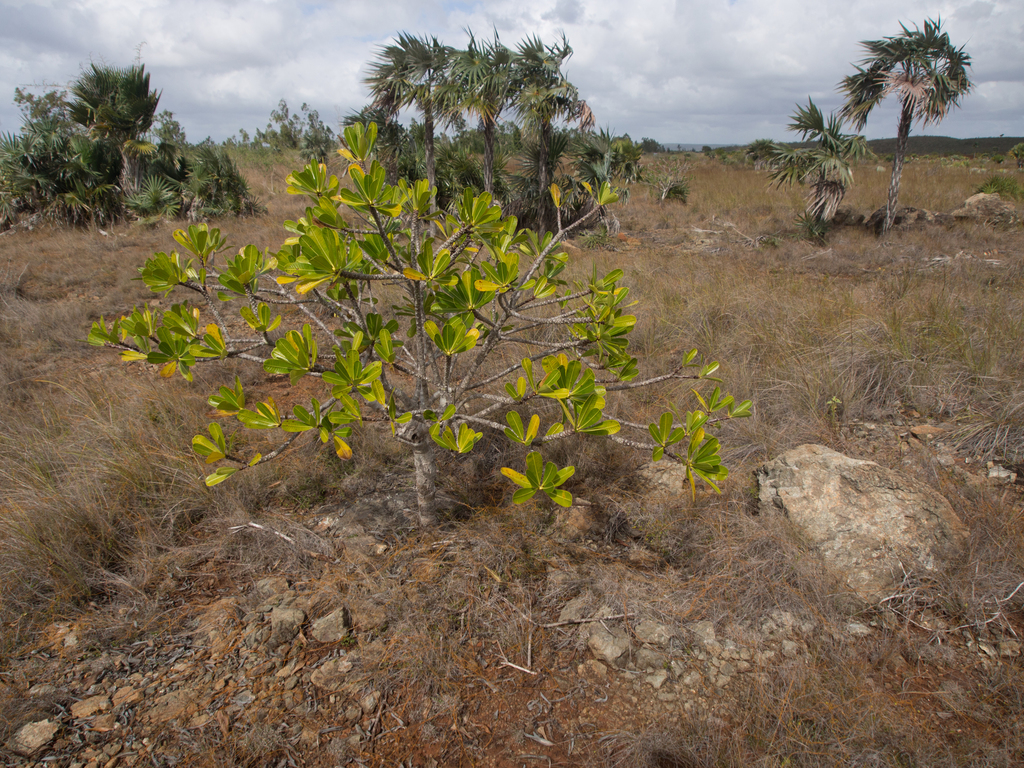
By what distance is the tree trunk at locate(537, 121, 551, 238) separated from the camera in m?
9.22

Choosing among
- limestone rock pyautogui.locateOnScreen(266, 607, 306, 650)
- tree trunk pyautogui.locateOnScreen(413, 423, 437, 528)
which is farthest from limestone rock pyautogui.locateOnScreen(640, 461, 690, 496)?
limestone rock pyautogui.locateOnScreen(266, 607, 306, 650)

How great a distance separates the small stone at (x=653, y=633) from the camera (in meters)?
1.81

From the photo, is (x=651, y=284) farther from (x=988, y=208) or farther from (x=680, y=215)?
(x=988, y=208)

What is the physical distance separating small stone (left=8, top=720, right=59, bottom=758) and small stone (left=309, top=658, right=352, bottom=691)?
2.38 ft

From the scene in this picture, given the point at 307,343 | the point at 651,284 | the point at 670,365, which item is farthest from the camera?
the point at 651,284

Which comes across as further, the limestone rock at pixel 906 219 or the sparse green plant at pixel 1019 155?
the sparse green plant at pixel 1019 155

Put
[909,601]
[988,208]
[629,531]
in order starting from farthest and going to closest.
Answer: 1. [988,208]
2. [629,531]
3. [909,601]

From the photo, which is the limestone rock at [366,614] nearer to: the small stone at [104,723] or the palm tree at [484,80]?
the small stone at [104,723]

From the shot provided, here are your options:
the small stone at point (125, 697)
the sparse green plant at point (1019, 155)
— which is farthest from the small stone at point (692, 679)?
the sparse green plant at point (1019, 155)

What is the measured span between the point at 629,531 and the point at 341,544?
137 centimetres

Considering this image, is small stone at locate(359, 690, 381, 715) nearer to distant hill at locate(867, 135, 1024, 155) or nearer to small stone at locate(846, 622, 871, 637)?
small stone at locate(846, 622, 871, 637)

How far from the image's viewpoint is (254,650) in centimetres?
177

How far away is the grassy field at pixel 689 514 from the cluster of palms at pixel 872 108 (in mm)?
5576

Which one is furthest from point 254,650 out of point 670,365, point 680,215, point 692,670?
point 680,215
